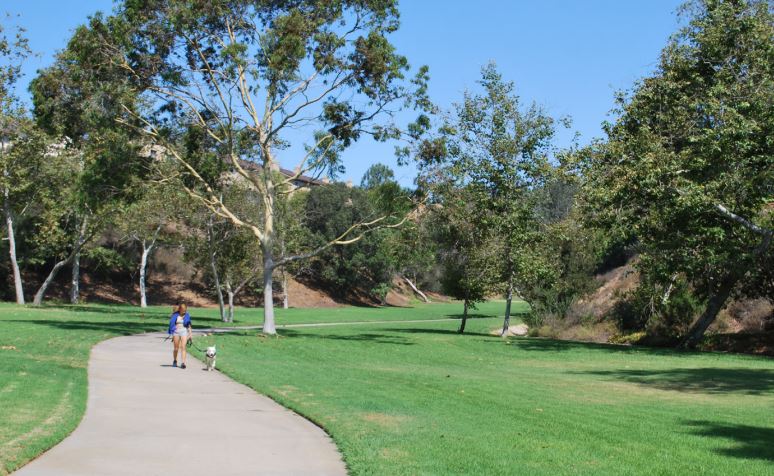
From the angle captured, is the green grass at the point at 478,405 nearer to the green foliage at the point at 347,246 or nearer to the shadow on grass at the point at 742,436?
the shadow on grass at the point at 742,436

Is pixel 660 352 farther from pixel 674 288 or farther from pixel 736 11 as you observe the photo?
pixel 736 11

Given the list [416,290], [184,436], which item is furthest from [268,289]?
[416,290]

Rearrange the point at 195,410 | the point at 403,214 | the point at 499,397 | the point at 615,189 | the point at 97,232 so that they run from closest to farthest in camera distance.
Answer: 1. the point at 195,410
2. the point at 499,397
3. the point at 615,189
4. the point at 403,214
5. the point at 97,232

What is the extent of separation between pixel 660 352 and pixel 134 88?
23201 millimetres

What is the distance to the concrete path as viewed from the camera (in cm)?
808

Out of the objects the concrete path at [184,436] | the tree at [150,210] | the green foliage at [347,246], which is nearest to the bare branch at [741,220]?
the concrete path at [184,436]

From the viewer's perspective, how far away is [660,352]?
31984 millimetres

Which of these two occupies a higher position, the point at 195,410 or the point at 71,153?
the point at 71,153

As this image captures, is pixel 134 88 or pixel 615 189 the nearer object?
pixel 615 189

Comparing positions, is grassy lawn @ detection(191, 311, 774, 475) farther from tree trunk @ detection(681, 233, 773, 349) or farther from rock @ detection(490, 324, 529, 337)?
rock @ detection(490, 324, 529, 337)

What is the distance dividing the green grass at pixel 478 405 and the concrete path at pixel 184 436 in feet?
0.98

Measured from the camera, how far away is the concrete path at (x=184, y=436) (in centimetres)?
808

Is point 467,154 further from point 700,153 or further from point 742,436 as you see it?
point 742,436

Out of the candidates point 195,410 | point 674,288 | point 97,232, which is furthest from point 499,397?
point 97,232
